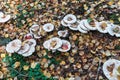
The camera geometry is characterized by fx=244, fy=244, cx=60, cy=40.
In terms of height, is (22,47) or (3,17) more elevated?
(3,17)

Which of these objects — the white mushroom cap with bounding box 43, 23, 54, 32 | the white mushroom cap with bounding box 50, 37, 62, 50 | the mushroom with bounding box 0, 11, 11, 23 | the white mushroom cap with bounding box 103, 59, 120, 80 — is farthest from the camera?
the mushroom with bounding box 0, 11, 11, 23

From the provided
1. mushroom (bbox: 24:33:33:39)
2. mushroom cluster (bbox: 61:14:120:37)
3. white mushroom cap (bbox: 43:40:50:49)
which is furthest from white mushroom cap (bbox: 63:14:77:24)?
mushroom (bbox: 24:33:33:39)

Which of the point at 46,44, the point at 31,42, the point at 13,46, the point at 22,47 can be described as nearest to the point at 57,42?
the point at 46,44

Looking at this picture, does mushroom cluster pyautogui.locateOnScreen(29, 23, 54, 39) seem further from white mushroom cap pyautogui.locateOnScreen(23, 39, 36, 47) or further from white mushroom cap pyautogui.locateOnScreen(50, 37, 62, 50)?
white mushroom cap pyautogui.locateOnScreen(50, 37, 62, 50)

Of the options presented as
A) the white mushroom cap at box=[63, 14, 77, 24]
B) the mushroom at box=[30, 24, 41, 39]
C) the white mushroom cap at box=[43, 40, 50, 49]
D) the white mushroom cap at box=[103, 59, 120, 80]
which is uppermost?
the white mushroom cap at box=[63, 14, 77, 24]

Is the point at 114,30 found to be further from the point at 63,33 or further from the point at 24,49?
the point at 24,49

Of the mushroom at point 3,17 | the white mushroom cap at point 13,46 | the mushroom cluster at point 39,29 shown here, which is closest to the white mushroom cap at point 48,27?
the mushroom cluster at point 39,29

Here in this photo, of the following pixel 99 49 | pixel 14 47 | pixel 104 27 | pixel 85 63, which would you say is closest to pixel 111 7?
pixel 104 27
